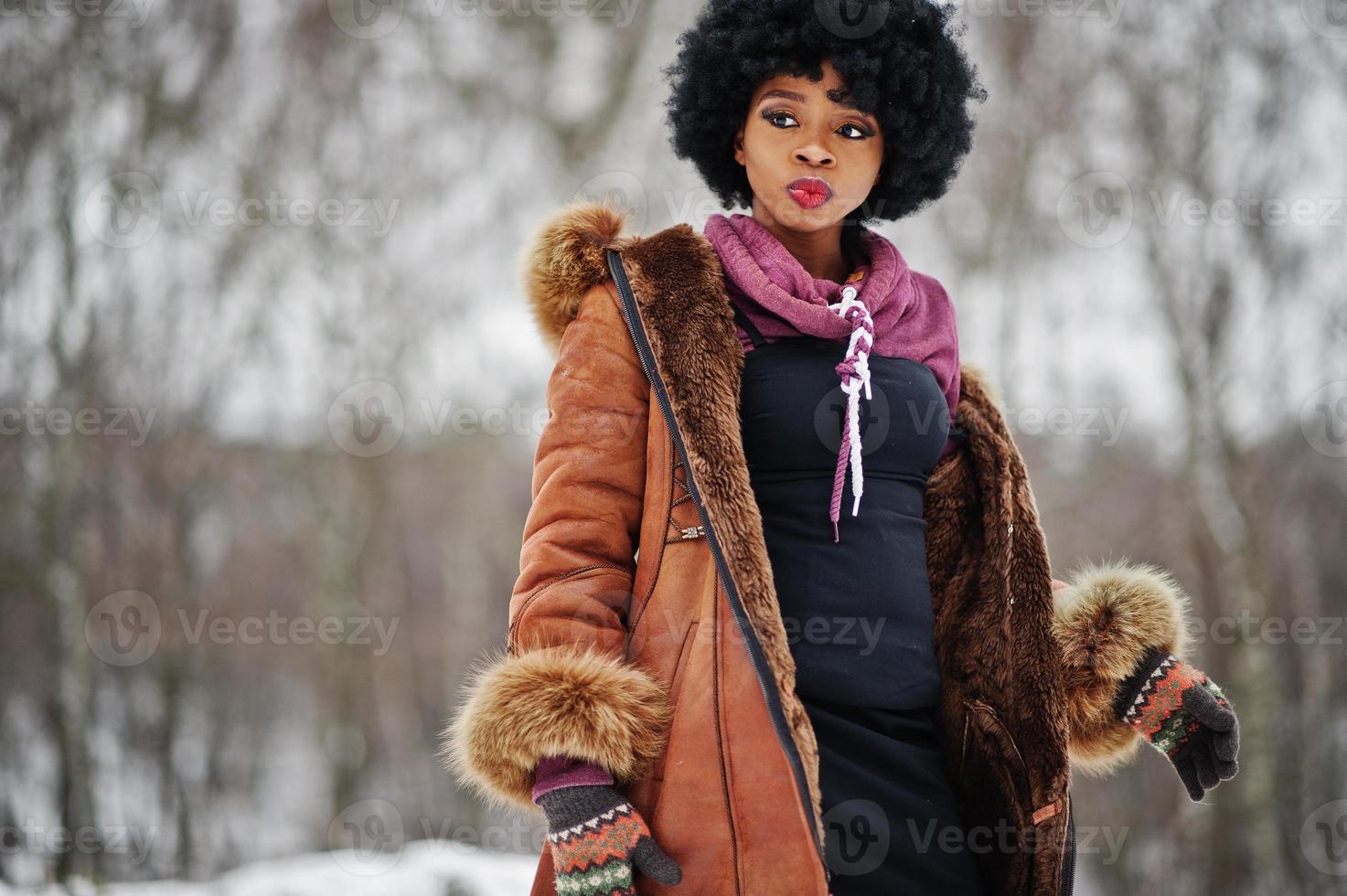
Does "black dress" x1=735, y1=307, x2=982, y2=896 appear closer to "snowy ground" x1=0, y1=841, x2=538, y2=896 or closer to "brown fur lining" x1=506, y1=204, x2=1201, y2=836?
"brown fur lining" x1=506, y1=204, x2=1201, y2=836

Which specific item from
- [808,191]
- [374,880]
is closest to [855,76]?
[808,191]

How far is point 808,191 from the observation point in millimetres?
1650

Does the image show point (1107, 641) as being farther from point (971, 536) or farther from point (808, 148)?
point (808, 148)

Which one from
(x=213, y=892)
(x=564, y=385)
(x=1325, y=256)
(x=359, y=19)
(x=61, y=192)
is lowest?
(x=213, y=892)

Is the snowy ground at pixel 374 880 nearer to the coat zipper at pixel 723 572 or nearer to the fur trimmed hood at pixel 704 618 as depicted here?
the fur trimmed hood at pixel 704 618

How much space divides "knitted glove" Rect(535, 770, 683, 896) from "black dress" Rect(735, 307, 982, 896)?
28 cm

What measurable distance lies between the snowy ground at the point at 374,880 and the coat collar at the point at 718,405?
2.05 meters

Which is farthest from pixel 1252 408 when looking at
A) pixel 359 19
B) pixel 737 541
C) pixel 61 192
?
pixel 61 192

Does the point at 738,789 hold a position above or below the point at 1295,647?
above

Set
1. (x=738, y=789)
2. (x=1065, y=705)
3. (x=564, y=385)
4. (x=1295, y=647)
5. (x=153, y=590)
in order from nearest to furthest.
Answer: (x=738, y=789) < (x=564, y=385) < (x=1065, y=705) < (x=1295, y=647) < (x=153, y=590)

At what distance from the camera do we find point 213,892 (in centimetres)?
343

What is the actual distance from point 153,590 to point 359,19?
190 inches

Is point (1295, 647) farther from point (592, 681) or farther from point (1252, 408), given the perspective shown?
point (592, 681)

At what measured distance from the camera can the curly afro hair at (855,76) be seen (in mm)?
1643
